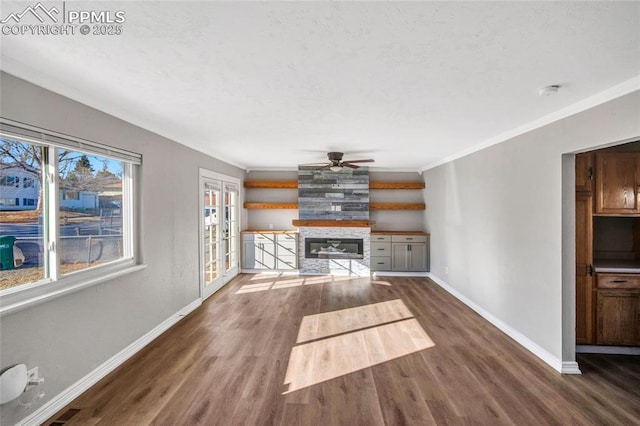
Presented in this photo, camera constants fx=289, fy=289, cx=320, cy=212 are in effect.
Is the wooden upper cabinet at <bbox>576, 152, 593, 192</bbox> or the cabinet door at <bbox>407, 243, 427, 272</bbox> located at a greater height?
the wooden upper cabinet at <bbox>576, 152, 593, 192</bbox>

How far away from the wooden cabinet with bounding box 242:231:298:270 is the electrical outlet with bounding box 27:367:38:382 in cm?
454

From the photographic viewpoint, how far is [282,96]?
2.33m

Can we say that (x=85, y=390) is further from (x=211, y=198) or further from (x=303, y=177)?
(x=303, y=177)

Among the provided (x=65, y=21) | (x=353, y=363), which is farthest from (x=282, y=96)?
(x=353, y=363)

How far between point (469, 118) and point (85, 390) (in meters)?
4.20

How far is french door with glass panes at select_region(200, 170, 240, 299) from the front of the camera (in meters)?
4.66

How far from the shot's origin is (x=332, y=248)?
6492mm

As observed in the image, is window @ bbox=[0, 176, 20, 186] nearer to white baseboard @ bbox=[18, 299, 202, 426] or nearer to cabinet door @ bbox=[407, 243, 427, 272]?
white baseboard @ bbox=[18, 299, 202, 426]

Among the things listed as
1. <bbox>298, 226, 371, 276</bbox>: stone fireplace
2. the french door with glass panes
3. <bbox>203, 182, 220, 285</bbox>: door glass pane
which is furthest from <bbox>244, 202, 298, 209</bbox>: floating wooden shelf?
<bbox>203, 182, 220, 285</bbox>: door glass pane

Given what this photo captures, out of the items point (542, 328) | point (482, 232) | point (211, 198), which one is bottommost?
point (542, 328)

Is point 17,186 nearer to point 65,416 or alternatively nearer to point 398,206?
point 65,416

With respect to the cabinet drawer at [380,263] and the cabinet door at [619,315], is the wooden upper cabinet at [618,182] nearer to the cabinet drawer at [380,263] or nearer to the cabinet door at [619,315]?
the cabinet door at [619,315]

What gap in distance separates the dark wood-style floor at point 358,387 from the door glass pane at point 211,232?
55.1 inches

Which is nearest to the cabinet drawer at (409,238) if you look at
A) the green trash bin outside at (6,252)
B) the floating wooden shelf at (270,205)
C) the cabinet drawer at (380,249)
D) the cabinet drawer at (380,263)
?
the cabinet drawer at (380,249)
